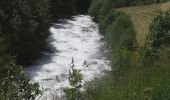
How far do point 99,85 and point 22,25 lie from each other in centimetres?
3830

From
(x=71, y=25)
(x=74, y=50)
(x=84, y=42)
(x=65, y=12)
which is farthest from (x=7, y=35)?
(x=65, y=12)

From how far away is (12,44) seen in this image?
46.7 m

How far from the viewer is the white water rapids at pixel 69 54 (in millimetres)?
39719

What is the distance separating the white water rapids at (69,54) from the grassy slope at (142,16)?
505cm

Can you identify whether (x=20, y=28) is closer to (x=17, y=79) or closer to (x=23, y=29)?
(x=23, y=29)

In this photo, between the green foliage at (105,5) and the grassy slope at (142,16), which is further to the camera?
the green foliage at (105,5)

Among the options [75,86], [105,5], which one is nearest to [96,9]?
[105,5]

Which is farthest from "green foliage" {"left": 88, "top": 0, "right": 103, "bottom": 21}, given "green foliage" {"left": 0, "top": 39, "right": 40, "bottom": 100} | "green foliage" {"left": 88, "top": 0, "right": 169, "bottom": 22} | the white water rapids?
"green foliage" {"left": 0, "top": 39, "right": 40, "bottom": 100}

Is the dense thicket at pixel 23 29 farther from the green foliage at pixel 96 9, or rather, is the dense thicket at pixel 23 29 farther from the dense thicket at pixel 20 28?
the green foliage at pixel 96 9

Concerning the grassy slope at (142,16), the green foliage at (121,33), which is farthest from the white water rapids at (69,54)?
the grassy slope at (142,16)

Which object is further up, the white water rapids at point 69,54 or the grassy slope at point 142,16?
the grassy slope at point 142,16

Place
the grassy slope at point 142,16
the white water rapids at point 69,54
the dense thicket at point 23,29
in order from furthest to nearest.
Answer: the grassy slope at point 142,16 → the dense thicket at point 23,29 → the white water rapids at point 69,54

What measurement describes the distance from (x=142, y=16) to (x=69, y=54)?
1822cm

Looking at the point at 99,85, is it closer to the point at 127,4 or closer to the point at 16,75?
the point at 16,75
